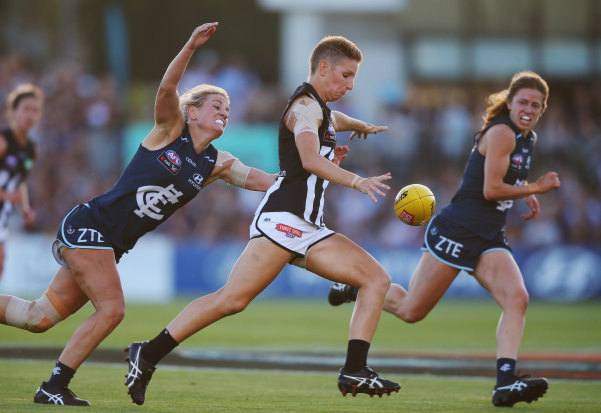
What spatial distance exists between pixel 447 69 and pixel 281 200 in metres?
19.9

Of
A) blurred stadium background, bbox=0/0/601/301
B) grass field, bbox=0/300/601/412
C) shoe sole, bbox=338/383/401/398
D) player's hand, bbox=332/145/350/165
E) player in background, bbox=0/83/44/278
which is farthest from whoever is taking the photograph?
blurred stadium background, bbox=0/0/601/301

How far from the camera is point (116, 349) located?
438 inches

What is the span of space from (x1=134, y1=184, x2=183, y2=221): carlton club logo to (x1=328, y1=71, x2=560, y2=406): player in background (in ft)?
6.76

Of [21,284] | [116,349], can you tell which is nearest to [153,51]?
[21,284]

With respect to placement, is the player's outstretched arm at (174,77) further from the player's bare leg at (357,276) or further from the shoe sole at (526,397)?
the shoe sole at (526,397)

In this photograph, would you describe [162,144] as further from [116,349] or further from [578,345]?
[578,345]

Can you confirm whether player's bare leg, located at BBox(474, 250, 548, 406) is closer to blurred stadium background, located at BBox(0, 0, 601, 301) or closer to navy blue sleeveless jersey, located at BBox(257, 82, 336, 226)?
navy blue sleeveless jersey, located at BBox(257, 82, 336, 226)

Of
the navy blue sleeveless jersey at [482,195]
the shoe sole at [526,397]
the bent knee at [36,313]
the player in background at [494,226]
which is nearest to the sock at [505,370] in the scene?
the player in background at [494,226]

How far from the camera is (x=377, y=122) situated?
22.0 metres

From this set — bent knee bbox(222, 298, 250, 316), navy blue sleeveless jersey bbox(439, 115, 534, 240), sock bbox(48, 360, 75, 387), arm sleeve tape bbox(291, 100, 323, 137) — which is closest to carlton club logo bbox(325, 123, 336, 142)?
arm sleeve tape bbox(291, 100, 323, 137)

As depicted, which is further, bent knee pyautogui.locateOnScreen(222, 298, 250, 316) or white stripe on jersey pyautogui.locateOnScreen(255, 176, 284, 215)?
white stripe on jersey pyautogui.locateOnScreen(255, 176, 284, 215)

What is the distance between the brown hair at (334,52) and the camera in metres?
7.12

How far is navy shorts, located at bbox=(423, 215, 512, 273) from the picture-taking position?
8102 millimetres

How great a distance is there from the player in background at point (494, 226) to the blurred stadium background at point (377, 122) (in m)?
11.4
